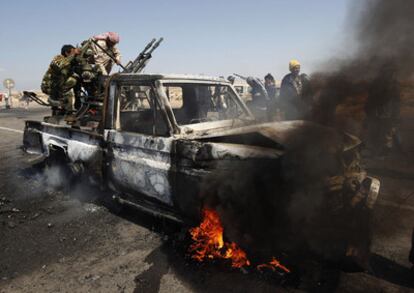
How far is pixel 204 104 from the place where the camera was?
4754mm

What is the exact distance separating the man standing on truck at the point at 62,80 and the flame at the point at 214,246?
4693 millimetres

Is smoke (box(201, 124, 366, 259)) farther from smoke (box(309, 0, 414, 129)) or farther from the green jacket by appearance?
the green jacket

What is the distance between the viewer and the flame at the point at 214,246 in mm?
3258

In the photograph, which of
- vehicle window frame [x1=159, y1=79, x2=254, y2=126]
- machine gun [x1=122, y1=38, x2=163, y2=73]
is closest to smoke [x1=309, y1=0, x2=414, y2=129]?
vehicle window frame [x1=159, y1=79, x2=254, y2=126]

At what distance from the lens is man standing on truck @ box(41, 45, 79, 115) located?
7.16 metres

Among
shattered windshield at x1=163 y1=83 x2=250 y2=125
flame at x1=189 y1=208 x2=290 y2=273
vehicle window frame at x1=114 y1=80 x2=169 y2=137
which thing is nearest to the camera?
flame at x1=189 y1=208 x2=290 y2=273

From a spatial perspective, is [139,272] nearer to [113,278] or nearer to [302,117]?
[113,278]

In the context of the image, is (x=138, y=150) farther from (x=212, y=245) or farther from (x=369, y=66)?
(x=369, y=66)

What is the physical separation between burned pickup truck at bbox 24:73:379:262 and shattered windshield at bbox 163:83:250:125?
1 centimetres

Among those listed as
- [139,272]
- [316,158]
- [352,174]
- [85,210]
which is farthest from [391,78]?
[85,210]

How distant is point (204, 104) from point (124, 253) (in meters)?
2.25

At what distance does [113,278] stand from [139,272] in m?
0.25

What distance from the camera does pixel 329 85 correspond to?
5.20 metres

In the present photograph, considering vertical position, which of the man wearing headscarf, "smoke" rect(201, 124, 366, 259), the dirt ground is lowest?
the dirt ground
